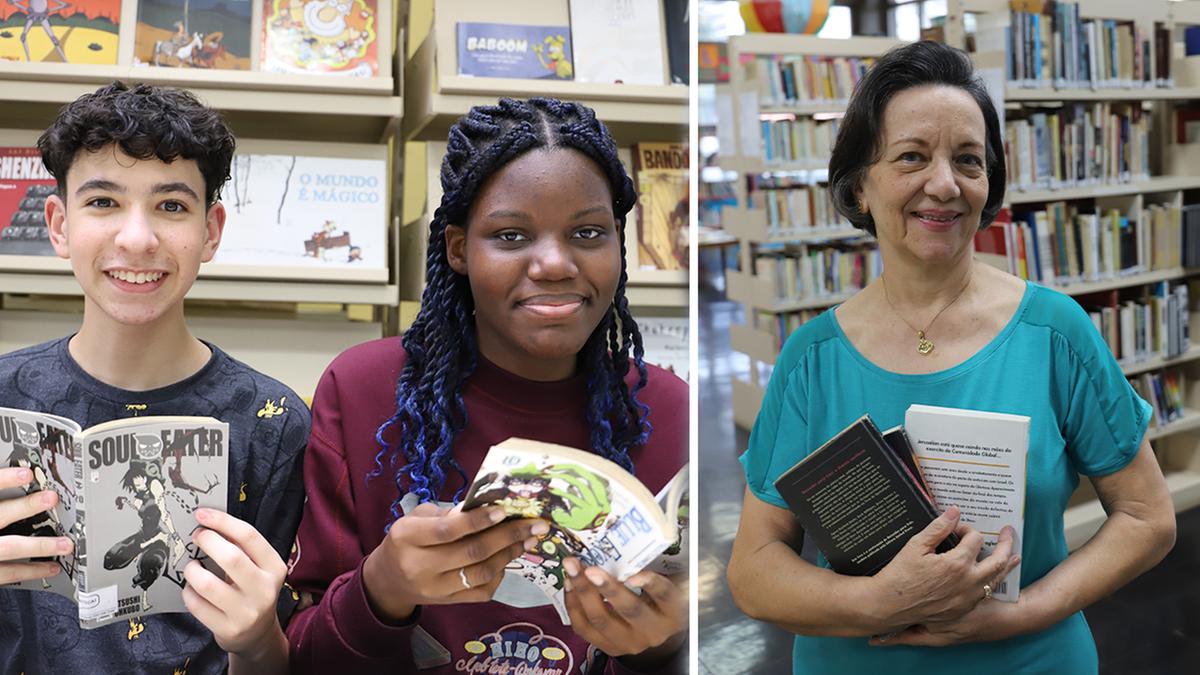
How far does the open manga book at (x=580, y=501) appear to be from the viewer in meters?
1.06

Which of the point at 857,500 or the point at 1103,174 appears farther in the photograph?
the point at 1103,174

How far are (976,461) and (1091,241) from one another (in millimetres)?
758

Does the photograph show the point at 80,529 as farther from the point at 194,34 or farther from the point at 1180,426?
the point at 1180,426

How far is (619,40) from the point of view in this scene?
5.44 ft

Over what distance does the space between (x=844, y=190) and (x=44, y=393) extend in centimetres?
115

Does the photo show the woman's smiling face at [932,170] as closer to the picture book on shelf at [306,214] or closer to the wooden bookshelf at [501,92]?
the wooden bookshelf at [501,92]

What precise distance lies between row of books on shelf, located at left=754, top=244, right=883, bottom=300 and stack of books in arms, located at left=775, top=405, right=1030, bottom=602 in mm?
465

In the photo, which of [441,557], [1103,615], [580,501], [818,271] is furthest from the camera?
[818,271]

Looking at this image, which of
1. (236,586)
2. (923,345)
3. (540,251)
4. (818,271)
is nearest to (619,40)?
(540,251)

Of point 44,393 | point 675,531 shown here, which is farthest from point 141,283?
point 675,531

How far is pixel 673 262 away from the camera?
1624mm

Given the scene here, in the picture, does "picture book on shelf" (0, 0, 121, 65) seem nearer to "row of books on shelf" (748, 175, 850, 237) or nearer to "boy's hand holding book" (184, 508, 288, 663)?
"boy's hand holding book" (184, 508, 288, 663)

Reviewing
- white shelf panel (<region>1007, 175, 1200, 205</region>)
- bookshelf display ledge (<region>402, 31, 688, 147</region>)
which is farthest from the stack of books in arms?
bookshelf display ledge (<region>402, 31, 688, 147</region>)

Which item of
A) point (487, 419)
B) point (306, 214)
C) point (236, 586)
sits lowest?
point (236, 586)
